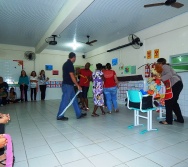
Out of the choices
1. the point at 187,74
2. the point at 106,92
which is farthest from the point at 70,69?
the point at 187,74

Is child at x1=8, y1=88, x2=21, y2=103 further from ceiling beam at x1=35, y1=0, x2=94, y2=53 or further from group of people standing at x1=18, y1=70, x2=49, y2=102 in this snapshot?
ceiling beam at x1=35, y1=0, x2=94, y2=53

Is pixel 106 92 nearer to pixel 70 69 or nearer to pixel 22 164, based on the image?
pixel 70 69

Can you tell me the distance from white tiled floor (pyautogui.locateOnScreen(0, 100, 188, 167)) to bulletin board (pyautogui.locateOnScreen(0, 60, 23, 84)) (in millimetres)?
5329

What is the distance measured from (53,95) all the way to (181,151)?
25.0ft

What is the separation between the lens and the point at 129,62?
6219mm

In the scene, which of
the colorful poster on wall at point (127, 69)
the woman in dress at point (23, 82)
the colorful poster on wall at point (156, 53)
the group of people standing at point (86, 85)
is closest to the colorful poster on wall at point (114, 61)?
the colorful poster on wall at point (127, 69)

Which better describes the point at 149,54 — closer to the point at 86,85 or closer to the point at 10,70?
the point at 86,85

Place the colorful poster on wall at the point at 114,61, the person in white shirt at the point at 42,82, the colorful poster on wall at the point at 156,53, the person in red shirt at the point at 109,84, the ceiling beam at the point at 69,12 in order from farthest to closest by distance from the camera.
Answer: the person in white shirt at the point at 42,82 → the colorful poster on wall at the point at 114,61 → the colorful poster on wall at the point at 156,53 → the person in red shirt at the point at 109,84 → the ceiling beam at the point at 69,12

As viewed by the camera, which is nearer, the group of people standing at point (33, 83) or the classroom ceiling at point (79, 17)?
the classroom ceiling at point (79, 17)

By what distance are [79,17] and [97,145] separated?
3.76 metres

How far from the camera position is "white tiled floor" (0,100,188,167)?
5.73ft

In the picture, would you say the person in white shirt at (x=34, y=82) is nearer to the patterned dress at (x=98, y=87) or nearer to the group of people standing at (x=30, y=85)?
the group of people standing at (x=30, y=85)

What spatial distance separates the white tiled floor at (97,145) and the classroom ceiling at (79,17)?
2662 mm

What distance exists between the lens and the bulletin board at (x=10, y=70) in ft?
25.1
